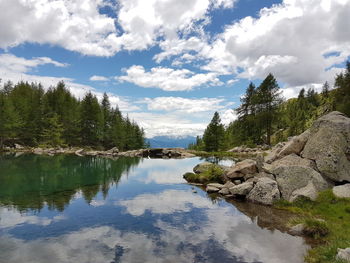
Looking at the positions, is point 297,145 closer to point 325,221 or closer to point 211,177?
point 211,177

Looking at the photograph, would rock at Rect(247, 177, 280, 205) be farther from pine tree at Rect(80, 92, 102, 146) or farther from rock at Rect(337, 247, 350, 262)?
pine tree at Rect(80, 92, 102, 146)

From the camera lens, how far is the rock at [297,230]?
54.5 ft

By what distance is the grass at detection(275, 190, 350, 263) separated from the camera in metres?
12.9

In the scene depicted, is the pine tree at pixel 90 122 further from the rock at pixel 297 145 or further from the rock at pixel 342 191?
the rock at pixel 342 191

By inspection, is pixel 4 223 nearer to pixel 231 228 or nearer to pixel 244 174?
pixel 231 228

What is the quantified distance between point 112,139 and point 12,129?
39.9 metres

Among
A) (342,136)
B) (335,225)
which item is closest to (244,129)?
(342,136)

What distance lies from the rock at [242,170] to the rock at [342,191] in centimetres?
914

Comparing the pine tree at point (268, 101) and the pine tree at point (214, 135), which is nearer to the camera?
the pine tree at point (268, 101)

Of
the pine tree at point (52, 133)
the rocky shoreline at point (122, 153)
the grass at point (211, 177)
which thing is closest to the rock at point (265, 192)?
the grass at point (211, 177)

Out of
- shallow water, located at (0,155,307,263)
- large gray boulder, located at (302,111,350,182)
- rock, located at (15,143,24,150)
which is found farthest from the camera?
rock, located at (15,143,24,150)

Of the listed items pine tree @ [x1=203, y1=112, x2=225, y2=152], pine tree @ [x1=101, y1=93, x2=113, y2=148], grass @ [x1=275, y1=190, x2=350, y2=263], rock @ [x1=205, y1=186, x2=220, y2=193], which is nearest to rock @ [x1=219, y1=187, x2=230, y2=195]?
rock @ [x1=205, y1=186, x2=220, y2=193]

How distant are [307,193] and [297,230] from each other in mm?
6878

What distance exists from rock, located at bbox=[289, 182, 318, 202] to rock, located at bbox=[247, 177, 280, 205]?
1461mm
